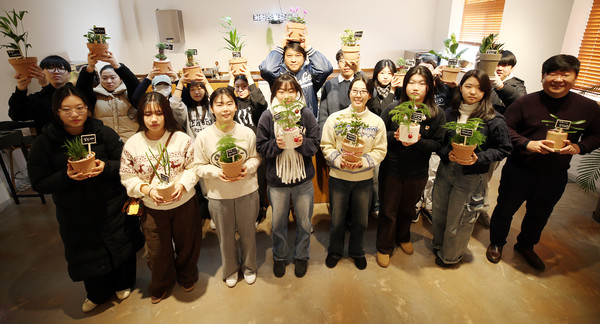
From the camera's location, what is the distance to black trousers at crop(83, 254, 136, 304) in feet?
7.12

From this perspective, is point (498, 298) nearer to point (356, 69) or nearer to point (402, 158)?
point (402, 158)

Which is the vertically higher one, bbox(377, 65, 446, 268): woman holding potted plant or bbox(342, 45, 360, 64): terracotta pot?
bbox(342, 45, 360, 64): terracotta pot

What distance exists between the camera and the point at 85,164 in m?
1.80

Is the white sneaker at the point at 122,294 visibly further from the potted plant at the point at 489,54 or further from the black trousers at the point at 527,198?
the potted plant at the point at 489,54

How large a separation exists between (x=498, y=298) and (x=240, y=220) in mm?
1989

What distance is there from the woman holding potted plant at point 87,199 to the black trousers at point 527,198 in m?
2.90

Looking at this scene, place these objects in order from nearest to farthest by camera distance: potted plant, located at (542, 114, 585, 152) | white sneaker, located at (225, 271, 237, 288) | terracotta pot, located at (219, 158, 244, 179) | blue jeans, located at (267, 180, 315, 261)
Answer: terracotta pot, located at (219, 158, 244, 179), potted plant, located at (542, 114, 585, 152), blue jeans, located at (267, 180, 315, 261), white sneaker, located at (225, 271, 237, 288)

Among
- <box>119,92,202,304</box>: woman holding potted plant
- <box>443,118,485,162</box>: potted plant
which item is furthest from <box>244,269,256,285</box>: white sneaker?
<box>443,118,485,162</box>: potted plant

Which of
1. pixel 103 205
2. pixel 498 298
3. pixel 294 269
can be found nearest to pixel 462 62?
pixel 498 298

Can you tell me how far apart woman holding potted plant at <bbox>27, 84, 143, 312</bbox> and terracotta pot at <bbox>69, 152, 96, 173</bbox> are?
0.03m

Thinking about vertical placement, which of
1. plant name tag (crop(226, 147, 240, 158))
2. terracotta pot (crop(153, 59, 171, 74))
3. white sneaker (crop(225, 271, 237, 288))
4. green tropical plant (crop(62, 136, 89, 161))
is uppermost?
terracotta pot (crop(153, 59, 171, 74))

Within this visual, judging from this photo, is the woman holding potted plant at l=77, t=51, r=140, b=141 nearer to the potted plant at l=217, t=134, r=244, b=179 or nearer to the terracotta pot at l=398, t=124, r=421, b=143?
the potted plant at l=217, t=134, r=244, b=179

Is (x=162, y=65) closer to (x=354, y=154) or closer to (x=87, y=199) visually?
(x=87, y=199)

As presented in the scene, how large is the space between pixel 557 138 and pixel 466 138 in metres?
0.57
